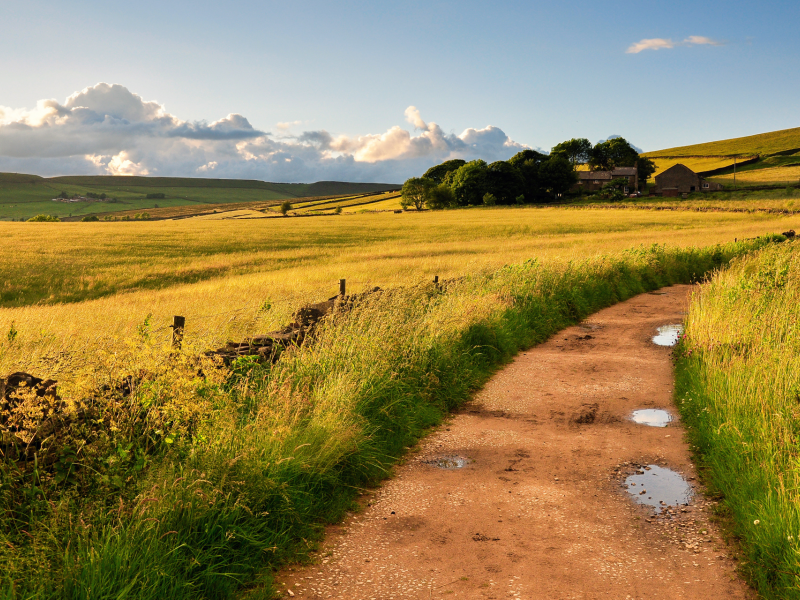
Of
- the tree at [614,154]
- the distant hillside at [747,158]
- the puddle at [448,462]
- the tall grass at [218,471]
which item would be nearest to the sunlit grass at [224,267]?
the tall grass at [218,471]

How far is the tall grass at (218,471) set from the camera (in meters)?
4.05

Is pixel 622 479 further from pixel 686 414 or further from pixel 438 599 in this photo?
pixel 438 599

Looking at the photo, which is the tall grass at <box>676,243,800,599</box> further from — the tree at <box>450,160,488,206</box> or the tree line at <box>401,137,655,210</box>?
the tree at <box>450,160,488,206</box>

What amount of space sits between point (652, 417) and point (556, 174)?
10351 cm

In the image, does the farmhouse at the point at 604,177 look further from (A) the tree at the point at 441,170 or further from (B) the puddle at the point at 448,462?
(B) the puddle at the point at 448,462

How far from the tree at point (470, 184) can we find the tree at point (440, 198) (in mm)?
1085


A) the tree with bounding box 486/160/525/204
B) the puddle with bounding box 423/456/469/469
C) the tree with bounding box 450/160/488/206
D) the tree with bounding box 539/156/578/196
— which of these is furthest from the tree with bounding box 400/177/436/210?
the puddle with bounding box 423/456/469/469

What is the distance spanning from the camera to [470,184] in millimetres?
101688

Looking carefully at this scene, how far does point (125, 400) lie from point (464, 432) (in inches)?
165

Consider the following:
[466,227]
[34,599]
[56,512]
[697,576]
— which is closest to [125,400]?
[56,512]

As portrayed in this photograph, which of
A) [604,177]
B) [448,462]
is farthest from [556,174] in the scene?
[448,462]

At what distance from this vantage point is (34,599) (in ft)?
12.0

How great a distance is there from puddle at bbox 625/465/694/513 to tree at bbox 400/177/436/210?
105m

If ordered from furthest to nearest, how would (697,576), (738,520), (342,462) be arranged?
(342,462) → (738,520) → (697,576)
